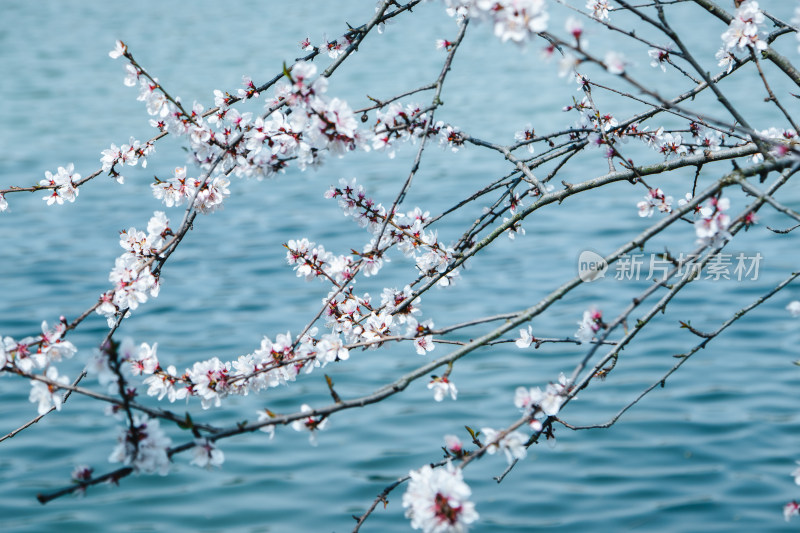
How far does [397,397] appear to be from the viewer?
19.9 feet

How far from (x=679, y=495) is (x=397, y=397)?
2037 mm

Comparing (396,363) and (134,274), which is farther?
(396,363)

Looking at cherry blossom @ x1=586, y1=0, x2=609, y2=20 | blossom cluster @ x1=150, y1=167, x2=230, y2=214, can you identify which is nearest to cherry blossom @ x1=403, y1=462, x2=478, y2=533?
blossom cluster @ x1=150, y1=167, x2=230, y2=214

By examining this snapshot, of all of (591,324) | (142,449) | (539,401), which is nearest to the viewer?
(142,449)

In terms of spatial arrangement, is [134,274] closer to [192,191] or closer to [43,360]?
[43,360]

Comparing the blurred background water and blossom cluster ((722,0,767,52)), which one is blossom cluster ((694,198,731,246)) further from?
blossom cluster ((722,0,767,52))

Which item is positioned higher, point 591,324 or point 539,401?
point 591,324

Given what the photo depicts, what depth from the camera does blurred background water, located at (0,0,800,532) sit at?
485cm

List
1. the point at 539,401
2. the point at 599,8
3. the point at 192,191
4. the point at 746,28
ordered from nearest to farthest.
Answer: the point at 539,401 → the point at 746,28 → the point at 192,191 → the point at 599,8

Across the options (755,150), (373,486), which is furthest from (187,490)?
(755,150)

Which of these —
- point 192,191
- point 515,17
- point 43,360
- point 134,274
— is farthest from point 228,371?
point 515,17

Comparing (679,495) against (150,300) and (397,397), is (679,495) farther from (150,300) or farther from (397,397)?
(150,300)

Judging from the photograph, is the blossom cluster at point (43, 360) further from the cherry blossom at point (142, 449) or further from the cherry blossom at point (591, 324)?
the cherry blossom at point (591, 324)

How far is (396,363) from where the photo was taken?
639cm
